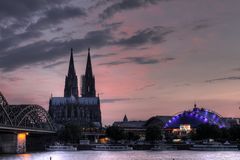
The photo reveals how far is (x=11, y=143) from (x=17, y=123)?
1119 centimetres

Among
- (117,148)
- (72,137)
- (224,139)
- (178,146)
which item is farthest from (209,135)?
(72,137)

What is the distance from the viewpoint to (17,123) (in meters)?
126

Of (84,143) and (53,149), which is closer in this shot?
(53,149)

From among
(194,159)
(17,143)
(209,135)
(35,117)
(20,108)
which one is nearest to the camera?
(194,159)

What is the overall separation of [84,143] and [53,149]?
20.0 metres

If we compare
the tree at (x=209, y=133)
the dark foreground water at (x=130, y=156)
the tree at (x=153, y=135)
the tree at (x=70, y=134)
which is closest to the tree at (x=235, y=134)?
the tree at (x=209, y=133)

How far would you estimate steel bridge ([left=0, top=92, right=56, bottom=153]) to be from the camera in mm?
111625

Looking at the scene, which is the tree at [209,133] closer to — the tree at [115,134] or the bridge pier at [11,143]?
the tree at [115,134]

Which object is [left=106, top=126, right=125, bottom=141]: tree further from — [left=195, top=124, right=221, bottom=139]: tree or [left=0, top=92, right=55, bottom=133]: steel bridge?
[left=195, top=124, right=221, bottom=139]: tree

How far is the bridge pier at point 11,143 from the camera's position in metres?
113

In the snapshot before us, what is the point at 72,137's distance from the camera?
574 ft

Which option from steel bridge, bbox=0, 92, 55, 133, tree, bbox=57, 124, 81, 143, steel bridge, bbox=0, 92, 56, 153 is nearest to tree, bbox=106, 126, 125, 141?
tree, bbox=57, 124, 81, 143

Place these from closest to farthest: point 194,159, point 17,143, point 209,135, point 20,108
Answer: point 194,159 → point 17,143 → point 20,108 → point 209,135

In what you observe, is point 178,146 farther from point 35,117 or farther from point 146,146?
point 35,117
